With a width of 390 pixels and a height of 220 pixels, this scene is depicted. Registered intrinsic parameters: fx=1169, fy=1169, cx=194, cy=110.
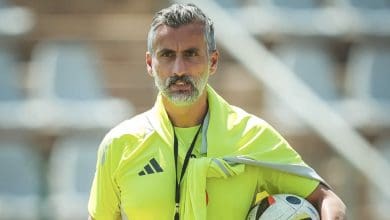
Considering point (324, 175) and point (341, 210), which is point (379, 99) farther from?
point (341, 210)

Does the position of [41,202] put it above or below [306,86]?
below

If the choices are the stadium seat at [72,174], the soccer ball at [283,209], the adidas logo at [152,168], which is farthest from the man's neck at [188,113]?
the stadium seat at [72,174]

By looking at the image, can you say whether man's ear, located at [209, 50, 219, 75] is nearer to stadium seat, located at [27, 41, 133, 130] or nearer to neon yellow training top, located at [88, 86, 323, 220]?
neon yellow training top, located at [88, 86, 323, 220]

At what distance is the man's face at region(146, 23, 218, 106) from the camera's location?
3.15m

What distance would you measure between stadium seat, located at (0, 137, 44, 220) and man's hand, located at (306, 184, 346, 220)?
450cm

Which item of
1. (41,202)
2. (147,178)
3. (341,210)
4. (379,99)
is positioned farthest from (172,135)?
(379,99)

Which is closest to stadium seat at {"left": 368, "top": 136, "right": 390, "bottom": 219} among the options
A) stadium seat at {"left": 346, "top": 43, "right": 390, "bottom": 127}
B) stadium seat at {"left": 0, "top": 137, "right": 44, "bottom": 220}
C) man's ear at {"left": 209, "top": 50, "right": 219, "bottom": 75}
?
stadium seat at {"left": 346, "top": 43, "right": 390, "bottom": 127}

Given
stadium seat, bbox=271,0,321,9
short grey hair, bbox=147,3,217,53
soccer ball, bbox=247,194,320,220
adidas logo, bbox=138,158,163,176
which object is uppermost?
stadium seat, bbox=271,0,321,9

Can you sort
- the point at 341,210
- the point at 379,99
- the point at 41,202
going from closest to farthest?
the point at 341,210 < the point at 41,202 < the point at 379,99

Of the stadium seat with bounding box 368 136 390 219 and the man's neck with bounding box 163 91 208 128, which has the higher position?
the man's neck with bounding box 163 91 208 128

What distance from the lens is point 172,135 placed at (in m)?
3.26

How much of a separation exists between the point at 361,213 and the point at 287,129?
2.47 feet

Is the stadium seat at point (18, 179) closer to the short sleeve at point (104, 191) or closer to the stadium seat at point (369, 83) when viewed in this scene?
the stadium seat at point (369, 83)

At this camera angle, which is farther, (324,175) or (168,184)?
(324,175)
